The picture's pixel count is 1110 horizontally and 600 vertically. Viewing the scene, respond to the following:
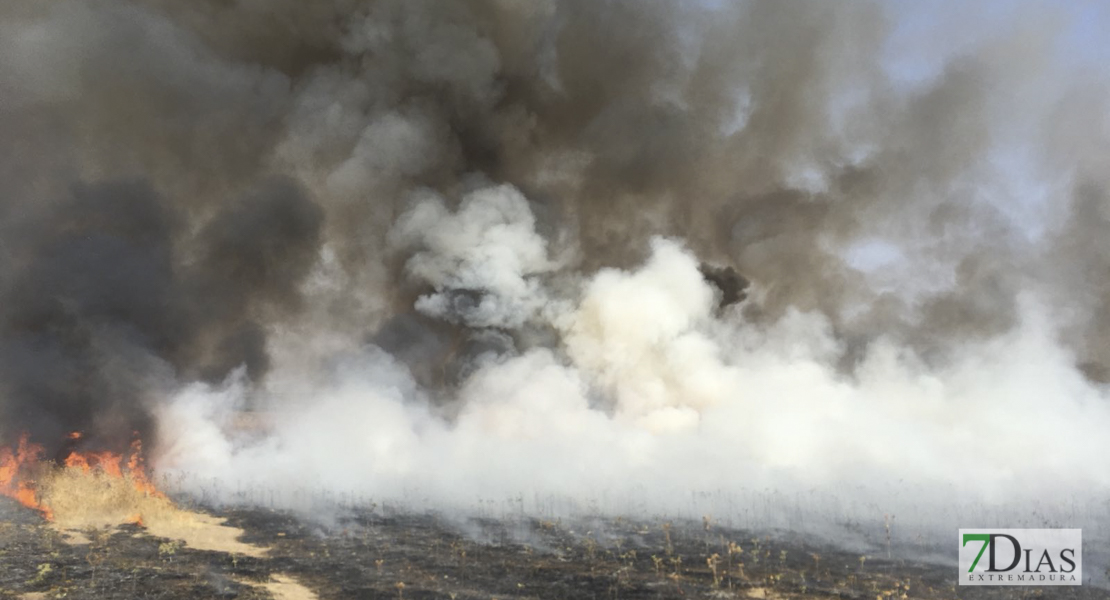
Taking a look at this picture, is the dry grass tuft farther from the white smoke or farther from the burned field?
the white smoke

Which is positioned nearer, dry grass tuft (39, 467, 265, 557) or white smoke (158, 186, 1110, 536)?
dry grass tuft (39, 467, 265, 557)

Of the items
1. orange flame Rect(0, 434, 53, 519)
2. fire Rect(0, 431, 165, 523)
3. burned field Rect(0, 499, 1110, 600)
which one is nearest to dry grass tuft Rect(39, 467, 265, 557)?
fire Rect(0, 431, 165, 523)

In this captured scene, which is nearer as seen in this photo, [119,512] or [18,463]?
[119,512]

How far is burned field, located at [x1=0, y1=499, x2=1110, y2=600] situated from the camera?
18.2 meters

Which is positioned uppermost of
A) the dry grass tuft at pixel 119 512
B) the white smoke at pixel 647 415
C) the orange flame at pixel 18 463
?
the white smoke at pixel 647 415

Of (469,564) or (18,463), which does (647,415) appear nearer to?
(469,564)

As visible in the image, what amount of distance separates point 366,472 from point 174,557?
12.6 metres

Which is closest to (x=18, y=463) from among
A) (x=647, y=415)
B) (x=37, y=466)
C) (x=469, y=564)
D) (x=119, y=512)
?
(x=37, y=466)

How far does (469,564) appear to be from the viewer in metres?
20.8

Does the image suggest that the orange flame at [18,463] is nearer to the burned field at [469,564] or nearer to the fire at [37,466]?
the fire at [37,466]

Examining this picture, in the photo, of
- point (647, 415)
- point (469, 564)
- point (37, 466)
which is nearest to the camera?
point (469, 564)

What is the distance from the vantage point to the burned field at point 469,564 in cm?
1823

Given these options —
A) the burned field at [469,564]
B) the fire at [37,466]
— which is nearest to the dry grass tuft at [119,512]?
the fire at [37,466]

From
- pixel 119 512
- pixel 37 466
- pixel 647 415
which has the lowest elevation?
pixel 119 512
